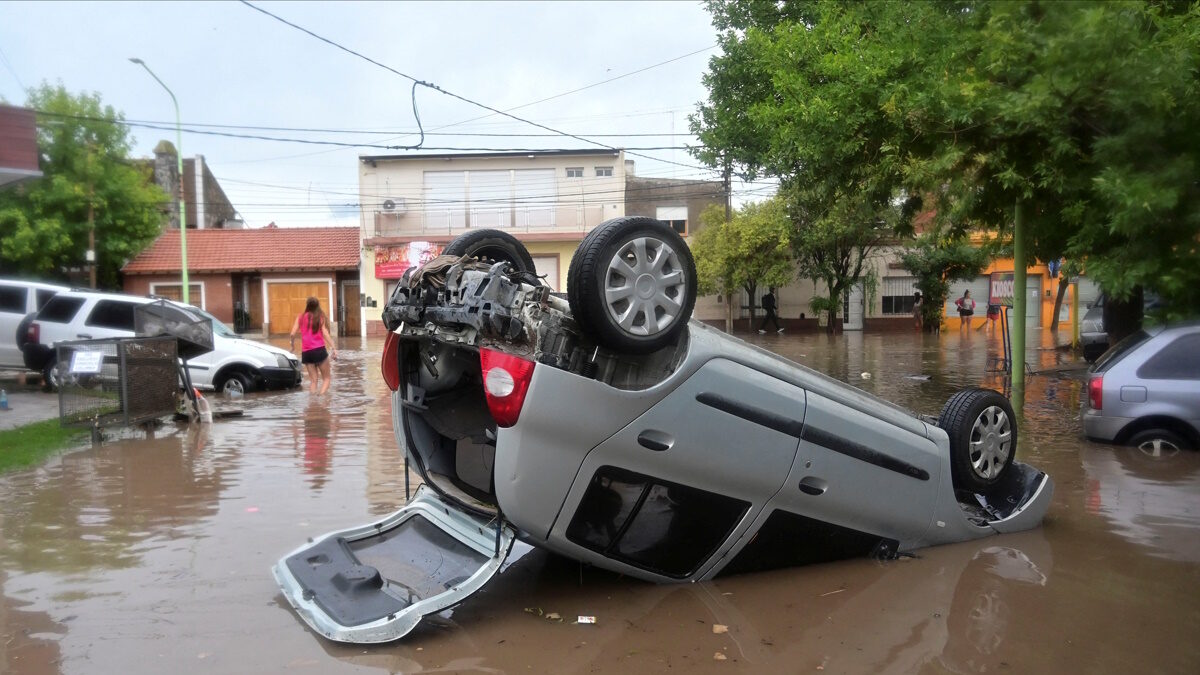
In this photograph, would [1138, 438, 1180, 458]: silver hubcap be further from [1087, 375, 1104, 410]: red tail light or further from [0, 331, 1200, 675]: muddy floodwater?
[0, 331, 1200, 675]: muddy floodwater

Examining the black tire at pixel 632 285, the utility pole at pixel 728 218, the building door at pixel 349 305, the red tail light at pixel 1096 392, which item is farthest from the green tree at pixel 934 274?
the black tire at pixel 632 285

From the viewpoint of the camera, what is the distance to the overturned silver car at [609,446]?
4.47 m

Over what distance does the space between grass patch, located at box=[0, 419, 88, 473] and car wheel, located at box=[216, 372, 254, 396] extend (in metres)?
3.62

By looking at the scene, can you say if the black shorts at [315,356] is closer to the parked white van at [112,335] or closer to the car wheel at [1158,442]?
the parked white van at [112,335]

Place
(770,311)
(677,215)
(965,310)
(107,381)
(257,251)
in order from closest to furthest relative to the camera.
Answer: (107,381) < (965,310) < (770,311) < (257,251) < (677,215)

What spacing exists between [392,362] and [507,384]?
53.9 inches

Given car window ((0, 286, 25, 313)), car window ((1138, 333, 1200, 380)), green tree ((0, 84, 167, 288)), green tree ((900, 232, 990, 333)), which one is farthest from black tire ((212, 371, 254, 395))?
green tree ((900, 232, 990, 333))

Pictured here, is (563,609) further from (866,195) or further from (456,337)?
(866,195)

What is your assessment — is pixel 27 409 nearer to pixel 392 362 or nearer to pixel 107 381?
pixel 107 381

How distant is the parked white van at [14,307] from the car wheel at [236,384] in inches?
153

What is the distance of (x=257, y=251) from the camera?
4041 centimetres

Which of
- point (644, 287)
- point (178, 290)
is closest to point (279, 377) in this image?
point (644, 287)

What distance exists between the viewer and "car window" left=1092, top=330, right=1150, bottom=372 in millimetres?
9594

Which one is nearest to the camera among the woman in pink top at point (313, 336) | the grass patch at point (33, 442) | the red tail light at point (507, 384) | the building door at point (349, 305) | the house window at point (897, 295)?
the red tail light at point (507, 384)
